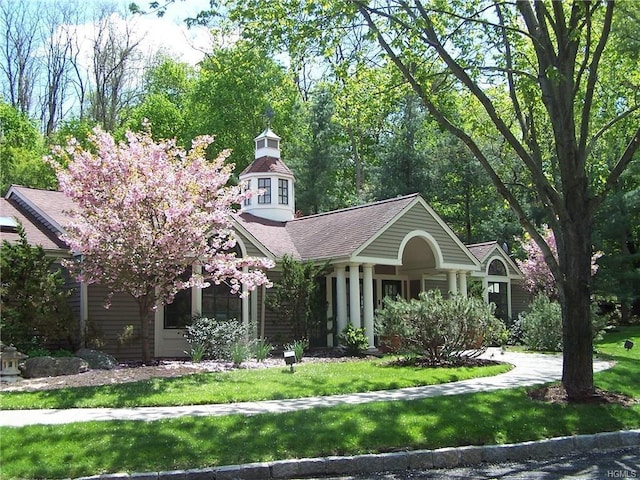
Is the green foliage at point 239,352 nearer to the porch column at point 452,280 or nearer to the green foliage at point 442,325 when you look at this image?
the green foliage at point 442,325

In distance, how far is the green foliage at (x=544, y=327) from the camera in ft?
65.0

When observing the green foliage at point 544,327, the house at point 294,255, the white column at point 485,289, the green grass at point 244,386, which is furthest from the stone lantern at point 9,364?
the white column at point 485,289

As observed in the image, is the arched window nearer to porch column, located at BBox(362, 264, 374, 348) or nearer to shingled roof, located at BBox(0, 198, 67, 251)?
porch column, located at BBox(362, 264, 374, 348)

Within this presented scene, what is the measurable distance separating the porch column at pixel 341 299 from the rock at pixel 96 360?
7170mm

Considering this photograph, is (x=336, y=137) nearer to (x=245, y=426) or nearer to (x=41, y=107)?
(x=41, y=107)

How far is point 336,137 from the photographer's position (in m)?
37.5

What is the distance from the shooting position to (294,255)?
827 inches

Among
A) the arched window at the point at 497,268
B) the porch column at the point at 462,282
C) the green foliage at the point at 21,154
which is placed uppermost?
the green foliage at the point at 21,154

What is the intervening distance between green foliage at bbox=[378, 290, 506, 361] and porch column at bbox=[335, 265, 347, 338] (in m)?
4.45

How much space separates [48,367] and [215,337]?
4409 mm

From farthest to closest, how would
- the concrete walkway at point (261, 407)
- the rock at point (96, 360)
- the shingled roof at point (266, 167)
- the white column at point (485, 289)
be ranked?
1. the white column at point (485, 289)
2. the shingled roof at point (266, 167)
3. the rock at point (96, 360)
4. the concrete walkway at point (261, 407)

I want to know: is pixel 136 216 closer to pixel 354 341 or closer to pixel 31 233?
pixel 31 233

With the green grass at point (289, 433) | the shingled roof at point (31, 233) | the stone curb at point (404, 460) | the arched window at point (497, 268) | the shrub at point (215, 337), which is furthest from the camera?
the arched window at point (497, 268)

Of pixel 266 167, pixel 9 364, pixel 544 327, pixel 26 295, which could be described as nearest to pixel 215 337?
pixel 26 295
